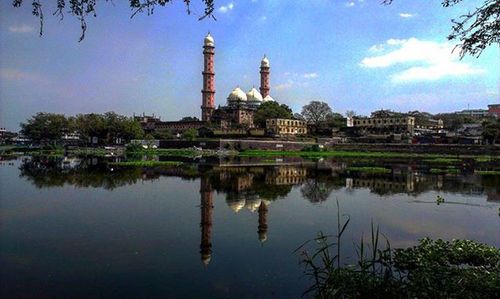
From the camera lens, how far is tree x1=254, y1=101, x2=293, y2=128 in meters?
71.6

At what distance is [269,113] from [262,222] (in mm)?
61172

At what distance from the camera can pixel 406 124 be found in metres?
68.6

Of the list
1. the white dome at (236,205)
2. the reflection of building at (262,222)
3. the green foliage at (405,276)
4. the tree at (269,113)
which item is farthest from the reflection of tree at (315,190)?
the tree at (269,113)

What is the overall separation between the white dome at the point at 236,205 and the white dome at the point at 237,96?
226 ft

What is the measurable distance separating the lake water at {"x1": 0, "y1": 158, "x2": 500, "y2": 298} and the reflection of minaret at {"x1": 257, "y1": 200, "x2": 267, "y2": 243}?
0.08ft

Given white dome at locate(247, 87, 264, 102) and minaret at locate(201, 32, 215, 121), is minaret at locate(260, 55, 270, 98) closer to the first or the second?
white dome at locate(247, 87, 264, 102)

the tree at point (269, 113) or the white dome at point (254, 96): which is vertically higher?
the white dome at point (254, 96)

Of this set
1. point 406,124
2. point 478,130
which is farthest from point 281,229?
point 478,130

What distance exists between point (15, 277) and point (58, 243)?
2.09 metres

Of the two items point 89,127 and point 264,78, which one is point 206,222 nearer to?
point 89,127

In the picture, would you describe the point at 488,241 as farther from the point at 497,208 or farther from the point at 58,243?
the point at 58,243

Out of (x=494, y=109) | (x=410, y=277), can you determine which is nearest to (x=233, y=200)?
(x=410, y=277)

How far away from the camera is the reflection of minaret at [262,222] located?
9461 millimetres

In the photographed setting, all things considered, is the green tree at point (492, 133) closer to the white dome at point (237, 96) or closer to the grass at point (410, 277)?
the white dome at point (237, 96)
